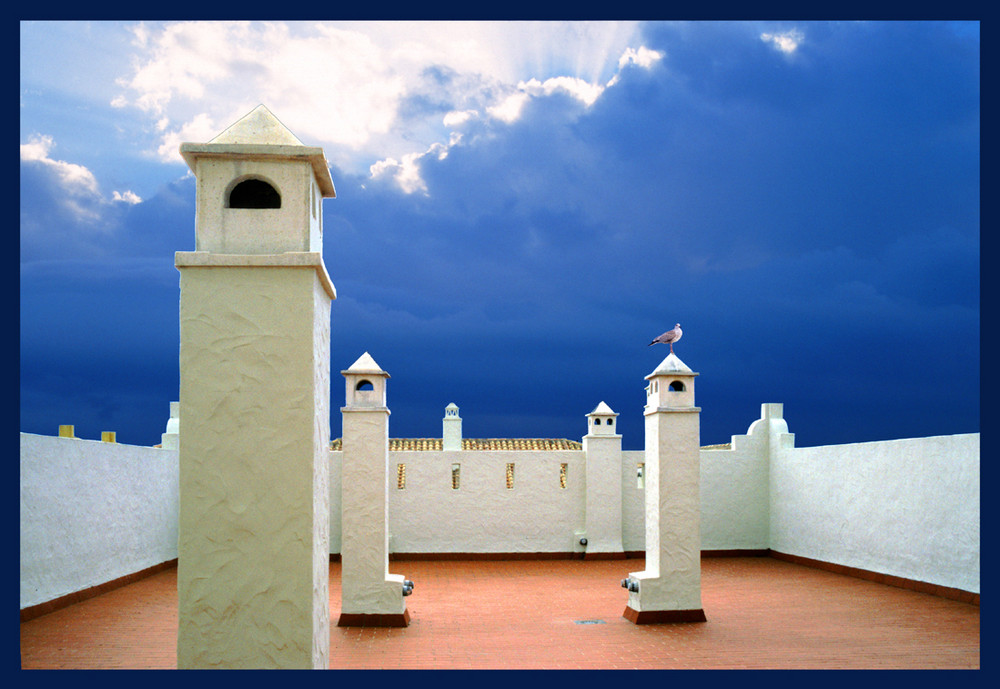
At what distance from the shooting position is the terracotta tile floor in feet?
22.2

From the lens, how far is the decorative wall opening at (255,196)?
4.80m

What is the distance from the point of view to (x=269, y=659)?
4.18 meters

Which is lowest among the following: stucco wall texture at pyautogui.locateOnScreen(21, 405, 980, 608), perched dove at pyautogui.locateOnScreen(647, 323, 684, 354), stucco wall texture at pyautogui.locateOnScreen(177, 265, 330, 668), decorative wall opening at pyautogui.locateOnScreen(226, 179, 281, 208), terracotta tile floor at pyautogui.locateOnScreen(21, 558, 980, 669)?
terracotta tile floor at pyautogui.locateOnScreen(21, 558, 980, 669)

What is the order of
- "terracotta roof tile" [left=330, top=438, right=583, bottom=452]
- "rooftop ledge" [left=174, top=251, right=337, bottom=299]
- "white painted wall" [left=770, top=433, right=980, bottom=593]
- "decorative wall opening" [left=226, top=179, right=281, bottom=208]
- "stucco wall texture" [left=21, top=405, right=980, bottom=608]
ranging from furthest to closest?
"terracotta roof tile" [left=330, top=438, right=583, bottom=452] < "white painted wall" [left=770, top=433, right=980, bottom=593] < "stucco wall texture" [left=21, top=405, right=980, bottom=608] < "decorative wall opening" [left=226, top=179, right=281, bottom=208] < "rooftop ledge" [left=174, top=251, right=337, bottom=299]

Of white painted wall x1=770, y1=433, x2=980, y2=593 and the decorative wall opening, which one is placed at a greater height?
the decorative wall opening

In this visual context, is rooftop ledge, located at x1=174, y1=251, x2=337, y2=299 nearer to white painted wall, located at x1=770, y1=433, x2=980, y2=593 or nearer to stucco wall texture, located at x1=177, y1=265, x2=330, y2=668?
stucco wall texture, located at x1=177, y1=265, x2=330, y2=668

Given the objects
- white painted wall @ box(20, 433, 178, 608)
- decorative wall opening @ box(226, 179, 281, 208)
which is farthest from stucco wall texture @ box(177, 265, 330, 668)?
white painted wall @ box(20, 433, 178, 608)

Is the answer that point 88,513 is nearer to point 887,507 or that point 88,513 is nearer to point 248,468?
point 248,468

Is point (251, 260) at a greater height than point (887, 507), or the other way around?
point (251, 260)

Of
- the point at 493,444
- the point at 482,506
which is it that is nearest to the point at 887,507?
the point at 482,506

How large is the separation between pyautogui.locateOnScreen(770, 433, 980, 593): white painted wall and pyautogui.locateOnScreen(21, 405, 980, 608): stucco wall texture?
0.02 meters

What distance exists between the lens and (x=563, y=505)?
14609mm

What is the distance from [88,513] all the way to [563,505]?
8.30 metres

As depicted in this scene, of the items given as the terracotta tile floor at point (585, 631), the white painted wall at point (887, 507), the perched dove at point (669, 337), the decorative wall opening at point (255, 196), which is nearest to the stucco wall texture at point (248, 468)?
the decorative wall opening at point (255, 196)
